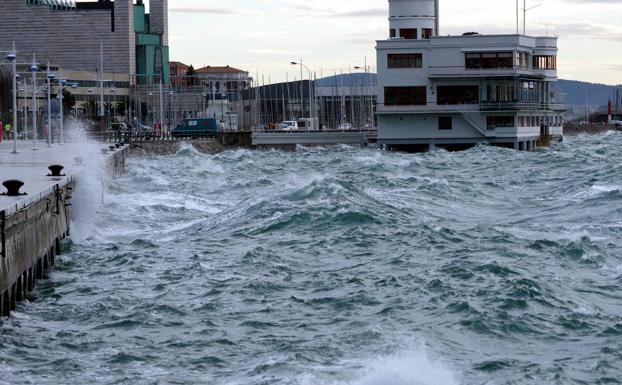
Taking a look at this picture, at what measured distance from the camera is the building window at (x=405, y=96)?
92.2 metres

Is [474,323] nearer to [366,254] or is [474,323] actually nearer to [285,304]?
[285,304]

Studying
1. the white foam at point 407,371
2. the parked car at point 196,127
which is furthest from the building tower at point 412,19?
the white foam at point 407,371

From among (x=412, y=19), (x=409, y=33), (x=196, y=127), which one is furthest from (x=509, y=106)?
(x=196, y=127)

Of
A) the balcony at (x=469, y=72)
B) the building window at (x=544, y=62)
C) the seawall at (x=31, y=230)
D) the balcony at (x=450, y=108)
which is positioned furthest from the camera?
the building window at (x=544, y=62)

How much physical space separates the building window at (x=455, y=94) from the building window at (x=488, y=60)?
1832mm

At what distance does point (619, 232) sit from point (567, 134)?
12100 cm

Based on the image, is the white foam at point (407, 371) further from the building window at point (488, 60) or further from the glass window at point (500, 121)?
the glass window at point (500, 121)

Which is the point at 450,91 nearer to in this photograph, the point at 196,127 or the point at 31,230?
the point at 196,127

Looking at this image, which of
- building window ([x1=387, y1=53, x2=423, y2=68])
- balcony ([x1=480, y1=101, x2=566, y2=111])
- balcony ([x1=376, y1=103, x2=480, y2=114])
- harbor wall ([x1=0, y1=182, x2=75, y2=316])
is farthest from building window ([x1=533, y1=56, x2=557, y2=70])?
harbor wall ([x1=0, y1=182, x2=75, y2=316])

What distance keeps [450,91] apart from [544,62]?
1183 centimetres

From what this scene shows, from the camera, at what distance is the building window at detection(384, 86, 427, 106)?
9219cm

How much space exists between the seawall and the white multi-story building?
5504 centimetres

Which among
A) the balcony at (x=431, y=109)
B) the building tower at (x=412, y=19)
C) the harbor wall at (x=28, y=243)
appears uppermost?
the building tower at (x=412, y=19)

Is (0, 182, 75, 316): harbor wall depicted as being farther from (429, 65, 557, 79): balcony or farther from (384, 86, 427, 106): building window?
(429, 65, 557, 79): balcony
